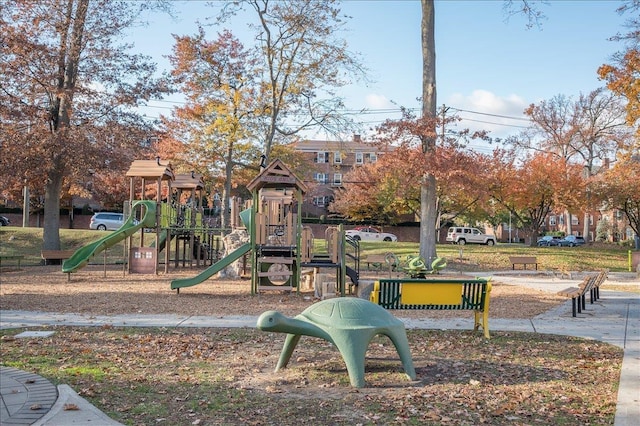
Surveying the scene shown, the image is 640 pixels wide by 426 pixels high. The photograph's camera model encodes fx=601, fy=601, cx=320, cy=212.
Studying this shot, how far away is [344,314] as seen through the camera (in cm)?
638

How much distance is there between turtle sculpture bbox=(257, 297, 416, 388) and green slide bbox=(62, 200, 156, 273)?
44.9 ft

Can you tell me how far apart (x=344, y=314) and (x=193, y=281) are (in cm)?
900

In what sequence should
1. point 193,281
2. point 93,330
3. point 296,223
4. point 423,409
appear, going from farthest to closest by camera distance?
point 296,223
point 193,281
point 93,330
point 423,409

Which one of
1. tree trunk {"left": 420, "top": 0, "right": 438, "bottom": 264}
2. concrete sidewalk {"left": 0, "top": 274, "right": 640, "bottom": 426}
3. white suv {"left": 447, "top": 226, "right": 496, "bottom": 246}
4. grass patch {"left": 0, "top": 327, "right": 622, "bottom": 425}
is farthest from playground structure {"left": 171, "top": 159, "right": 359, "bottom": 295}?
white suv {"left": 447, "top": 226, "right": 496, "bottom": 246}

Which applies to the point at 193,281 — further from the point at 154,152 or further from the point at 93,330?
the point at 154,152

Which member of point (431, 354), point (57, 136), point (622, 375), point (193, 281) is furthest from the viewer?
point (57, 136)

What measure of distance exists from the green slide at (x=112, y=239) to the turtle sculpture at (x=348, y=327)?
44.9 ft

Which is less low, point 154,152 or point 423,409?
point 154,152

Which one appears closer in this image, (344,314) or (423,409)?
(423,409)

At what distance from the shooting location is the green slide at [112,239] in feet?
60.8

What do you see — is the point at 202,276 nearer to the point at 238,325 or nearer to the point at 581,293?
the point at 238,325

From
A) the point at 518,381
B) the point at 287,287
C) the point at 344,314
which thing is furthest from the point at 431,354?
the point at 287,287

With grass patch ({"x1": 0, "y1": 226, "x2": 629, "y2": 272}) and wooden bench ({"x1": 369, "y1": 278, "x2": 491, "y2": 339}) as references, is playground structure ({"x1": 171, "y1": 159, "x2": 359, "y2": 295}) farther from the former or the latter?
grass patch ({"x1": 0, "y1": 226, "x2": 629, "y2": 272})

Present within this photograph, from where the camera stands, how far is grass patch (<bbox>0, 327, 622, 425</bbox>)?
5219 millimetres
